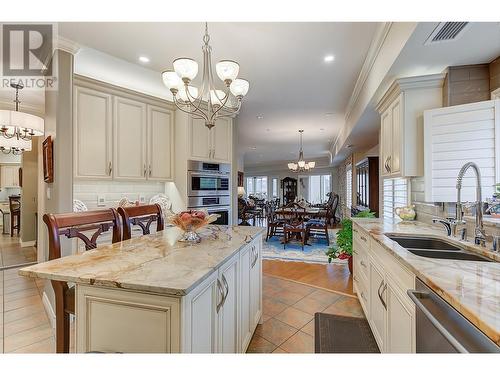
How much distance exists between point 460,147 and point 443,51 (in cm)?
78

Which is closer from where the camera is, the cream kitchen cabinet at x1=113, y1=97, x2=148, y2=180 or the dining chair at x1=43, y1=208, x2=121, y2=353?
the dining chair at x1=43, y1=208, x2=121, y2=353

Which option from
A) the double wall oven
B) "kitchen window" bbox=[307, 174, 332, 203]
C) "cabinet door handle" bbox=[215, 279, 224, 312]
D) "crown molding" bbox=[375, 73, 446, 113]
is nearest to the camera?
"cabinet door handle" bbox=[215, 279, 224, 312]

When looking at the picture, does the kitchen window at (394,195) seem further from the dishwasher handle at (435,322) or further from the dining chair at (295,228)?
the dishwasher handle at (435,322)

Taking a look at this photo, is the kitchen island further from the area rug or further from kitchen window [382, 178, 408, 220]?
the area rug

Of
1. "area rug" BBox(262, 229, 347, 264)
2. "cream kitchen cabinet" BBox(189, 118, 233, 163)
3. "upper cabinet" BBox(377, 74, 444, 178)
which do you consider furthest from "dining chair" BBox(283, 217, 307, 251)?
"upper cabinet" BBox(377, 74, 444, 178)

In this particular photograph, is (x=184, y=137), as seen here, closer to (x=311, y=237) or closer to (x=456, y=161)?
(x=456, y=161)

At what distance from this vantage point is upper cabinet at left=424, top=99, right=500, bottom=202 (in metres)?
1.90

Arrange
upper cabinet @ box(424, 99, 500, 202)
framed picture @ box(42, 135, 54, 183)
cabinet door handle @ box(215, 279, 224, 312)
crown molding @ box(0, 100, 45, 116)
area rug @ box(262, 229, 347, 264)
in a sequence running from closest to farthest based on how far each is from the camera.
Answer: cabinet door handle @ box(215, 279, 224, 312) → upper cabinet @ box(424, 99, 500, 202) → framed picture @ box(42, 135, 54, 183) → crown molding @ box(0, 100, 45, 116) → area rug @ box(262, 229, 347, 264)

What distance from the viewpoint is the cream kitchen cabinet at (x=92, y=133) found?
8.90 ft

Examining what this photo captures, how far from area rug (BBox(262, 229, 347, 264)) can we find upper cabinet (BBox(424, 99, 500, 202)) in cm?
243

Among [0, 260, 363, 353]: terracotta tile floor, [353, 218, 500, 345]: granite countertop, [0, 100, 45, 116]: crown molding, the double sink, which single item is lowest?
[0, 260, 363, 353]: terracotta tile floor

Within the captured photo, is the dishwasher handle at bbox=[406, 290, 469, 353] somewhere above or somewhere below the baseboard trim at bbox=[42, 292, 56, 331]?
above

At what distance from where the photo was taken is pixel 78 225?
162 centimetres

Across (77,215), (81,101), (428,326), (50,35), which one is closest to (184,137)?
(81,101)
